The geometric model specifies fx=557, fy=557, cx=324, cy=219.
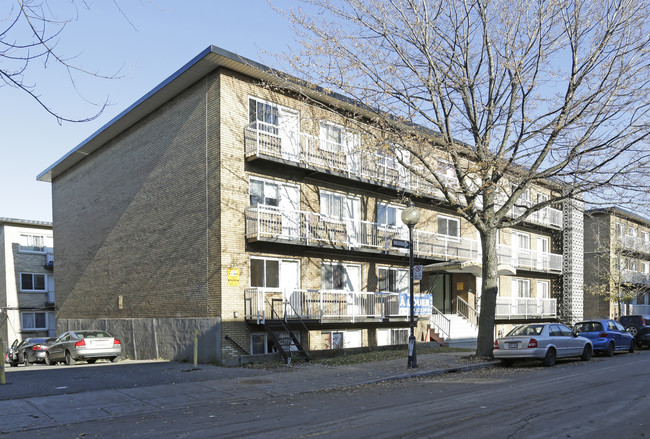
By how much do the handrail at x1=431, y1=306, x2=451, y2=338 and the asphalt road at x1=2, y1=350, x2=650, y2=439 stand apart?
11795 mm

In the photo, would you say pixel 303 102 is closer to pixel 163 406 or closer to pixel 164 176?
pixel 164 176

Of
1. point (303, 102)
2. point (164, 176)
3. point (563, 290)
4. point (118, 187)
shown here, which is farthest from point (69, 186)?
point (563, 290)

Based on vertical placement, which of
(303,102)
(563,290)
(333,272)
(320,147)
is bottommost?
(563,290)

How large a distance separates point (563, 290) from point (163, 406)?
3083cm

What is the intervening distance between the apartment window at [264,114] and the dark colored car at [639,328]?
1804cm

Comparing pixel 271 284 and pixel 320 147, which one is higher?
pixel 320 147

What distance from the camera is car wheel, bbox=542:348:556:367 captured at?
1645cm

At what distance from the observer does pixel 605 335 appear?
822 inches

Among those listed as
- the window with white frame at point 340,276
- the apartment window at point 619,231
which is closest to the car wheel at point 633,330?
the apartment window at point 619,231

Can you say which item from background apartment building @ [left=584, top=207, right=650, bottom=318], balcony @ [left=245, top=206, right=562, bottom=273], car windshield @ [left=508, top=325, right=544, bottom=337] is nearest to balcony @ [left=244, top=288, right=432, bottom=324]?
balcony @ [left=245, top=206, right=562, bottom=273]

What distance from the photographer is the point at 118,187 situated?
965 inches

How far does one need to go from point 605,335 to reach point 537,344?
20.7 ft

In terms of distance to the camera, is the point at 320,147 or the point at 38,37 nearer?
the point at 38,37

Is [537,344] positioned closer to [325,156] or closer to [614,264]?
[325,156]
